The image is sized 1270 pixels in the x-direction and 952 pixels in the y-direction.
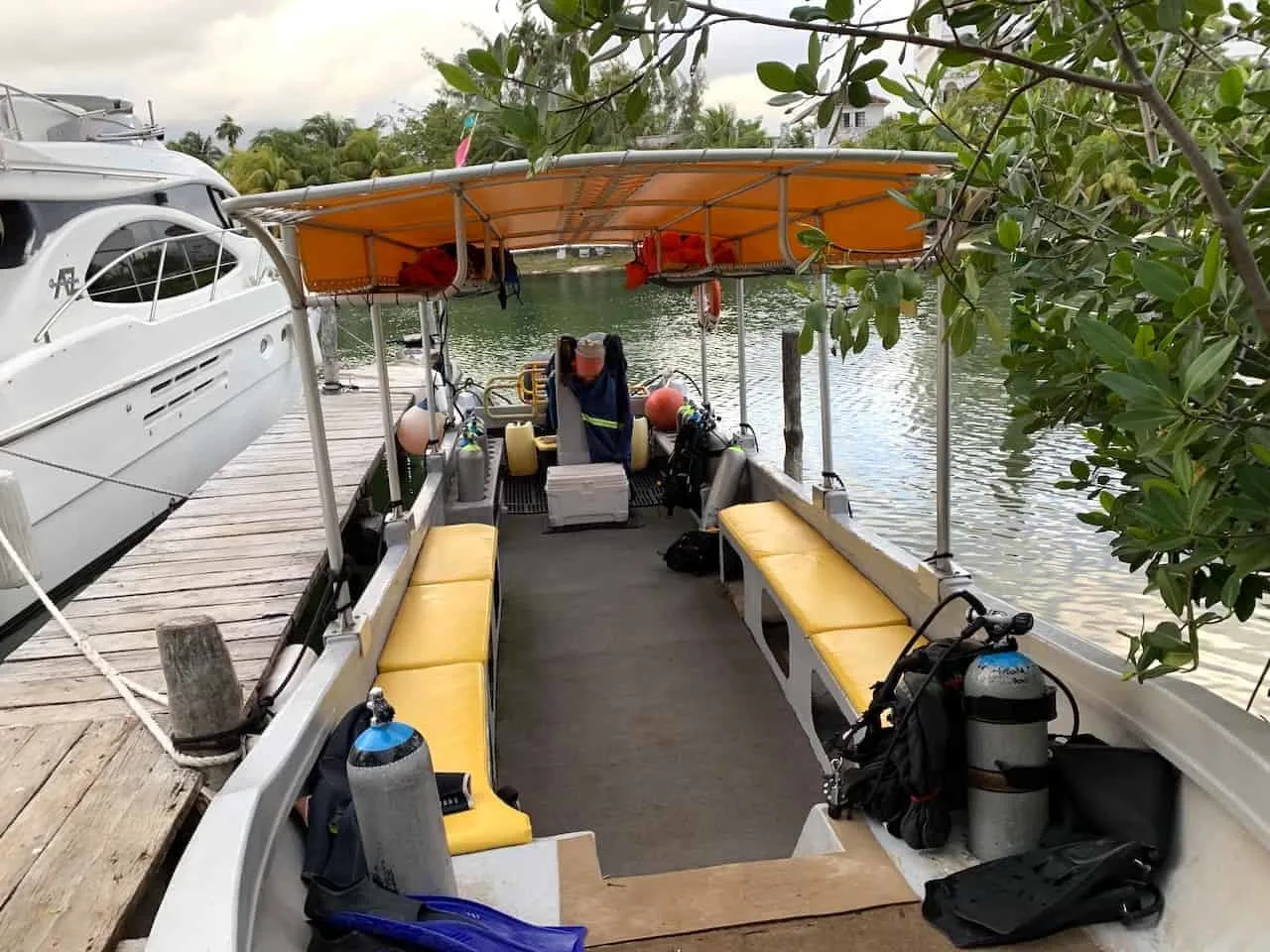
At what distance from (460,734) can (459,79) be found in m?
2.28

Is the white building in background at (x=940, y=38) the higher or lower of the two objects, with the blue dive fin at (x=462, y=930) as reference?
higher

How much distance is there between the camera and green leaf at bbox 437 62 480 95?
51.4 inches

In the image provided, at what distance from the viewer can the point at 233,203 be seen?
9.00 ft

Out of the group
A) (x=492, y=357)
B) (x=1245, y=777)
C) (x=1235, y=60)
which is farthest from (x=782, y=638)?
(x=492, y=357)

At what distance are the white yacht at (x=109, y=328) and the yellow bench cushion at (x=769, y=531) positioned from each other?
3.83 m

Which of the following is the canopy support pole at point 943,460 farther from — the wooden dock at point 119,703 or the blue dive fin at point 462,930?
the wooden dock at point 119,703

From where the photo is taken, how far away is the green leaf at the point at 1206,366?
1.22 m

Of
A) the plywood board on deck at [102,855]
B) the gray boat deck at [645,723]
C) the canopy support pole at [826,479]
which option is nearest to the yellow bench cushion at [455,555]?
the gray boat deck at [645,723]

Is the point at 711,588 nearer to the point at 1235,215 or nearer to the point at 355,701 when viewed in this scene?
the point at 355,701

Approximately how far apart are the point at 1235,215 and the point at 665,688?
11.7 feet

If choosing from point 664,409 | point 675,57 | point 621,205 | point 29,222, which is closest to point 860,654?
point 621,205

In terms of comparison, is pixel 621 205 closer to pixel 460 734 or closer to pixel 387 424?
pixel 387 424

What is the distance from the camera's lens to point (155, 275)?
865cm

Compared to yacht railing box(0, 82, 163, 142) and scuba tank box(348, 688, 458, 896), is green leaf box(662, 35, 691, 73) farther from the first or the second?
yacht railing box(0, 82, 163, 142)
